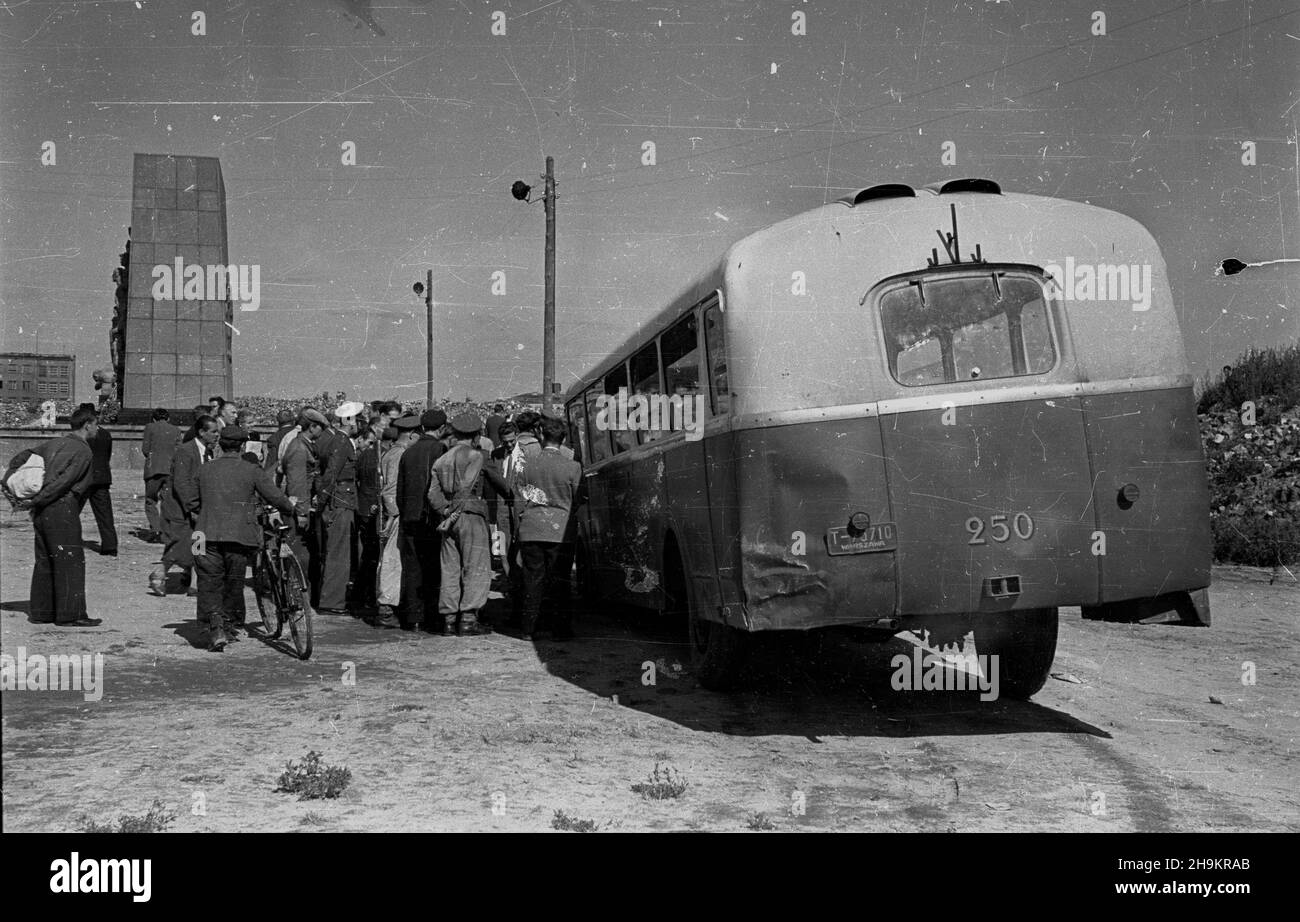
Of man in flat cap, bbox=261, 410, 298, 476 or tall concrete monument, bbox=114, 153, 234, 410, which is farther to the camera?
tall concrete monument, bbox=114, 153, 234, 410

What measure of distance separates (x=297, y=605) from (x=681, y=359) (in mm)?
3844

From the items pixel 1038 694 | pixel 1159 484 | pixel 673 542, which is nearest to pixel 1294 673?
pixel 1038 694

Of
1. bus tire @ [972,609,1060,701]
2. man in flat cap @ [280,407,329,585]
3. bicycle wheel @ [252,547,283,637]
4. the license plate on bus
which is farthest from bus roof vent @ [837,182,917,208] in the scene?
man in flat cap @ [280,407,329,585]

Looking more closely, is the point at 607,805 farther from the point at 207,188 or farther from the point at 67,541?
the point at 207,188

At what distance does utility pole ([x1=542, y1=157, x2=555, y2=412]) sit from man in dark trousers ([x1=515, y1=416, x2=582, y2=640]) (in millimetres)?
15372

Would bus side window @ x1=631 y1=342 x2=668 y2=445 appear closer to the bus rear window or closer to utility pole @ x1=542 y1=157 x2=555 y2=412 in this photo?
the bus rear window

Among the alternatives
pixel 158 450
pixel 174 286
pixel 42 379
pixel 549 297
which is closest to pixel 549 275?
pixel 549 297

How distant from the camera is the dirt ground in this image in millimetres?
5062

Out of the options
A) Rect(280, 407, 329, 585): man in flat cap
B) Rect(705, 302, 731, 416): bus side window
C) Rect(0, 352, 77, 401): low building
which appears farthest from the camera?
Rect(0, 352, 77, 401): low building

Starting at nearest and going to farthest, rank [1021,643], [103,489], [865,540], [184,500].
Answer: [865,540] < [1021,643] < [184,500] < [103,489]

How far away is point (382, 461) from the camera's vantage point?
35.6 feet

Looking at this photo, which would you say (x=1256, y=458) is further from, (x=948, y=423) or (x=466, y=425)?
(x=948, y=423)

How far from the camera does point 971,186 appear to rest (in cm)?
667
